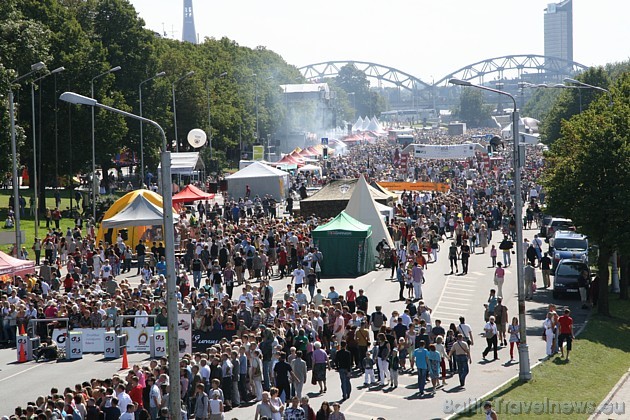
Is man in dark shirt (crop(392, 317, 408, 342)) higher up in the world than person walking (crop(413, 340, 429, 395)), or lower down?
higher up

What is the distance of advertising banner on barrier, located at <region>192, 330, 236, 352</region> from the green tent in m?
13.0

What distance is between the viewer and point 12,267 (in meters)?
31.5

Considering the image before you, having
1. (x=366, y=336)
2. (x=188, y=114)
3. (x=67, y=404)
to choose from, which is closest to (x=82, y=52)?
(x=188, y=114)

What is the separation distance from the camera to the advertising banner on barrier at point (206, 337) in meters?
25.4

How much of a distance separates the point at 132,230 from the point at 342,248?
9.49 meters

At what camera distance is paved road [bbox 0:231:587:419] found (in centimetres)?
2123

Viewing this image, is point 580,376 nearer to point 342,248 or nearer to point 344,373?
point 344,373

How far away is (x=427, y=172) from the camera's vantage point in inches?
3342

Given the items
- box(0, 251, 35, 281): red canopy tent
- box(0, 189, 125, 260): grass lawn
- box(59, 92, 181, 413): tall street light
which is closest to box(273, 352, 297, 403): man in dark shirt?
box(59, 92, 181, 413): tall street light

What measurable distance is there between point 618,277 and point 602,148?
794 cm

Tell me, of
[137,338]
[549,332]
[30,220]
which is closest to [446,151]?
[30,220]

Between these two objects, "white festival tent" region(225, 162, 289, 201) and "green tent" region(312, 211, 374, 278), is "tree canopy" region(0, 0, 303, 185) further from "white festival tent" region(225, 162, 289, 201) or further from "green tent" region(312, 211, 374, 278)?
"green tent" region(312, 211, 374, 278)

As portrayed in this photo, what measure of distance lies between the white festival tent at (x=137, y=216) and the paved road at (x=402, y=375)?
644cm

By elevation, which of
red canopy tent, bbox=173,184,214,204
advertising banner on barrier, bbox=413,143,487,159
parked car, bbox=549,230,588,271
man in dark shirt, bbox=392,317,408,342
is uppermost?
advertising banner on barrier, bbox=413,143,487,159
